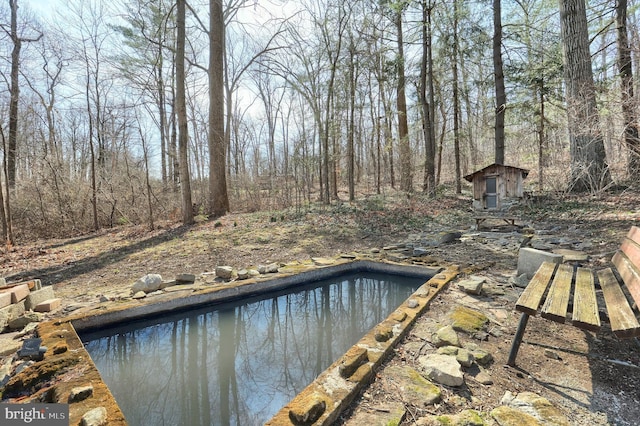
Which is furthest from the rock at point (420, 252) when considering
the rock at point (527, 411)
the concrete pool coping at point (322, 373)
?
the rock at point (527, 411)

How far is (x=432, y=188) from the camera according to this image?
12.4 meters

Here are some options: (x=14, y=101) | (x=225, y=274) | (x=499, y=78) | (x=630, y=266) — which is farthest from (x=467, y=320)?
(x=14, y=101)

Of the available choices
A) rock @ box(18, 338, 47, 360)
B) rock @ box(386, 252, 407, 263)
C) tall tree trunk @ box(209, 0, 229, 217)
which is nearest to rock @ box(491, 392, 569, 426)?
rock @ box(18, 338, 47, 360)

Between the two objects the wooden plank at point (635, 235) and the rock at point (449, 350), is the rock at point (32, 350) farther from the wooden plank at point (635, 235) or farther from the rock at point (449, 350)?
the wooden plank at point (635, 235)

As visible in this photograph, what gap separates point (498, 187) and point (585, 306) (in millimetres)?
9149

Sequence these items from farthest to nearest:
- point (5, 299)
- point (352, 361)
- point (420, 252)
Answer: point (420, 252) < point (5, 299) < point (352, 361)

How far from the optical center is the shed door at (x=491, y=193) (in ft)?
33.3

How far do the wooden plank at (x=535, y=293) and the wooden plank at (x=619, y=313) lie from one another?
0.36 metres

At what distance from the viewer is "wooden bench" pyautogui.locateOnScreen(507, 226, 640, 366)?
1.76 metres

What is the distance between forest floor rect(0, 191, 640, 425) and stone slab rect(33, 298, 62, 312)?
14 cm

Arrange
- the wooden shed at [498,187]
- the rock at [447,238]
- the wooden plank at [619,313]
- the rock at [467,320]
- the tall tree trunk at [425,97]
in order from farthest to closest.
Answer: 1. the tall tree trunk at [425,97]
2. the wooden shed at [498,187]
3. the rock at [447,238]
4. the rock at [467,320]
5. the wooden plank at [619,313]

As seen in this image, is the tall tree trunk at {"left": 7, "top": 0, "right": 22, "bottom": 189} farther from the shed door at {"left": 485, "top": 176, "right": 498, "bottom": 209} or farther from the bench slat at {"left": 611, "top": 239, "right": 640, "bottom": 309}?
the shed door at {"left": 485, "top": 176, "right": 498, "bottom": 209}

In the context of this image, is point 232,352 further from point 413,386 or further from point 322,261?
point 322,261

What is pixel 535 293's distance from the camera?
7.61ft
